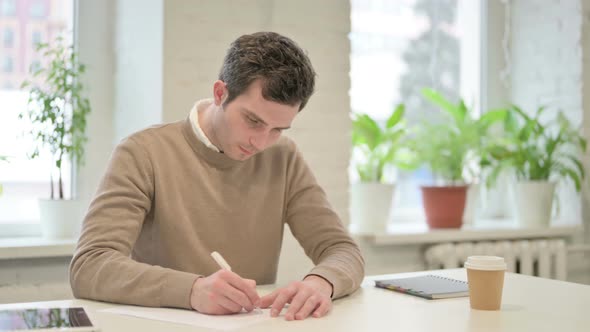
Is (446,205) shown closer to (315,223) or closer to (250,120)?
(315,223)

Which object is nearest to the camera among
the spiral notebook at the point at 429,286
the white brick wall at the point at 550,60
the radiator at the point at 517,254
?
the spiral notebook at the point at 429,286

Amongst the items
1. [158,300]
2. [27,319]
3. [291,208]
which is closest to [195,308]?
[158,300]

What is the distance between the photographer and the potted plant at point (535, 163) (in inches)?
133

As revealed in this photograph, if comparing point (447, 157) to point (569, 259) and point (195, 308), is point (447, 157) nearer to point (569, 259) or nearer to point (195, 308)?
point (569, 259)

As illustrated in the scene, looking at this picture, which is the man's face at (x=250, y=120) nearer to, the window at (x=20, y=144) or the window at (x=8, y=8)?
the window at (x=20, y=144)

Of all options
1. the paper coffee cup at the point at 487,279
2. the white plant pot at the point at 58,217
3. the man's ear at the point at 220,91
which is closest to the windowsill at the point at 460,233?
the white plant pot at the point at 58,217

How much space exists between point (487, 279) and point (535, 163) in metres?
2.00

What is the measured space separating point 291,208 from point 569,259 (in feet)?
6.59

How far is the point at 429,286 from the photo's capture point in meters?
1.77

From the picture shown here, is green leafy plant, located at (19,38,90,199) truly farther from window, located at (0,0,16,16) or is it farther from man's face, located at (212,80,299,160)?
man's face, located at (212,80,299,160)

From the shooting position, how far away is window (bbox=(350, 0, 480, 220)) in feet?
11.6

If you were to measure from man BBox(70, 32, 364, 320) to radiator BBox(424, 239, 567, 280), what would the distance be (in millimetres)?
1293

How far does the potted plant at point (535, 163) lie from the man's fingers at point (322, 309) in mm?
2051

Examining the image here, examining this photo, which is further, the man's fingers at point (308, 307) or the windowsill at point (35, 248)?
the windowsill at point (35, 248)
